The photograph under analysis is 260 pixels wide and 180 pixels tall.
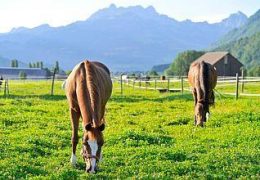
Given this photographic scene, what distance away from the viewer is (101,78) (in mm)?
12305

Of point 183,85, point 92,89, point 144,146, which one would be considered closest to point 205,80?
point 144,146

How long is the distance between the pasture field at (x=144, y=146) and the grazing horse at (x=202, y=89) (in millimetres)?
519

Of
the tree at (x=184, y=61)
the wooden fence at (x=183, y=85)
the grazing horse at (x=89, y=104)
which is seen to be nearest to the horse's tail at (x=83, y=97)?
the grazing horse at (x=89, y=104)

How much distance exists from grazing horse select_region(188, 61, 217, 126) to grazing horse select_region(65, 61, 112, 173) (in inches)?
239

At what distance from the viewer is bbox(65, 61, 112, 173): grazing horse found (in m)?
9.82

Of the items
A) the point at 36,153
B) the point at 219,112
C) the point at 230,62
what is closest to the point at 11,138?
the point at 36,153

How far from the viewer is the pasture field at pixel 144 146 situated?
36.4 feet

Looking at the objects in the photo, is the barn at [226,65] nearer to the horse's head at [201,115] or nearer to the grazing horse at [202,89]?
the grazing horse at [202,89]

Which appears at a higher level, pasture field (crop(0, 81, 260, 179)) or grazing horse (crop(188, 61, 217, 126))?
grazing horse (crop(188, 61, 217, 126))

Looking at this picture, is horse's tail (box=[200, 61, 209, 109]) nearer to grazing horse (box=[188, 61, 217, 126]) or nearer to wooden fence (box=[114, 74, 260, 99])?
grazing horse (box=[188, 61, 217, 126])

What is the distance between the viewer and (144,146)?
14.3 meters

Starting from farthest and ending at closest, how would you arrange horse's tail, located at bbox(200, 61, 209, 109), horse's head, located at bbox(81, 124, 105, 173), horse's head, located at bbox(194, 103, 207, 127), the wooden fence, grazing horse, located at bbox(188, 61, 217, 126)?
the wooden fence → horse's tail, located at bbox(200, 61, 209, 109) → grazing horse, located at bbox(188, 61, 217, 126) → horse's head, located at bbox(194, 103, 207, 127) → horse's head, located at bbox(81, 124, 105, 173)

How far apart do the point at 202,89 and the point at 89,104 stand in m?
9.14

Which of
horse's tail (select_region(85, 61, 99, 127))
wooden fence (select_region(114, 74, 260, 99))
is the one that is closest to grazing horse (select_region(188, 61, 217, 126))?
horse's tail (select_region(85, 61, 99, 127))
